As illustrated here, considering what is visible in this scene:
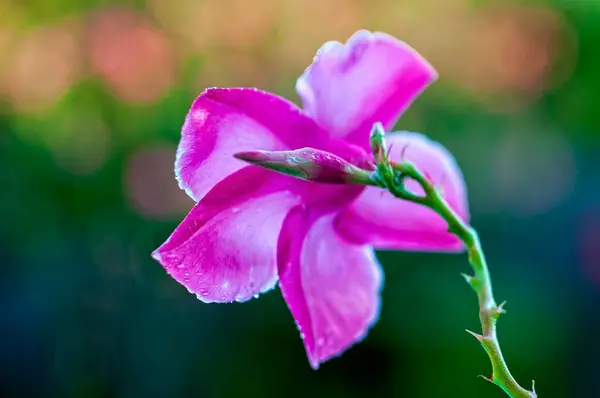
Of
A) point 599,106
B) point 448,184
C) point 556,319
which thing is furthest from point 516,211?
point 448,184

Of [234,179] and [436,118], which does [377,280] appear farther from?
[436,118]

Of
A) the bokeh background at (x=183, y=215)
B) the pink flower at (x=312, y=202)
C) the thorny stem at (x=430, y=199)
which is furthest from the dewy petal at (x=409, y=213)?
the bokeh background at (x=183, y=215)

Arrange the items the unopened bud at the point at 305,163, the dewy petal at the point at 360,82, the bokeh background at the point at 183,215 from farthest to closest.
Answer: the bokeh background at the point at 183,215 → the dewy petal at the point at 360,82 → the unopened bud at the point at 305,163

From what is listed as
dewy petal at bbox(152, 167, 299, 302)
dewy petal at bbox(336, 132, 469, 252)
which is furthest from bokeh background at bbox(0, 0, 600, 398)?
dewy petal at bbox(152, 167, 299, 302)

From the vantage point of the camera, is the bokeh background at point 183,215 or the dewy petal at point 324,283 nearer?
the dewy petal at point 324,283

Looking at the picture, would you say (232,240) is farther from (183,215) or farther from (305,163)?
(183,215)

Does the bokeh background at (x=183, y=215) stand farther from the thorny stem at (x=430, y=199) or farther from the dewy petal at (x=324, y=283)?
the thorny stem at (x=430, y=199)

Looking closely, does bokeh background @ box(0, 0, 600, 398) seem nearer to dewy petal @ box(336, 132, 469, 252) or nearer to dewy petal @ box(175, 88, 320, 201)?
dewy petal @ box(336, 132, 469, 252)
